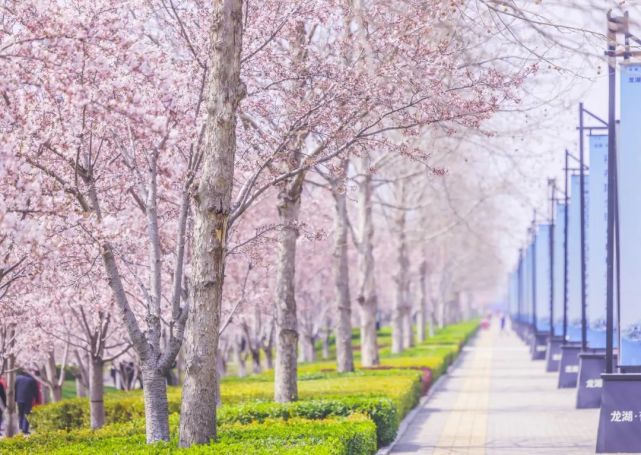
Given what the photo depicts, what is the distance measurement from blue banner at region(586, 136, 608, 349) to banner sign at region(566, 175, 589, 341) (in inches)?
120

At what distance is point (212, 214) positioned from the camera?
33.6 feet

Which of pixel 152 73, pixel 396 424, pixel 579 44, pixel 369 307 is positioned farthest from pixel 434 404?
pixel 579 44

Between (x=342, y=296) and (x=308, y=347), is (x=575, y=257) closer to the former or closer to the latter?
(x=342, y=296)

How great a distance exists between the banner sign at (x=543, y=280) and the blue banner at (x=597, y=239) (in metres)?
17.9

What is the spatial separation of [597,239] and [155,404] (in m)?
10.4

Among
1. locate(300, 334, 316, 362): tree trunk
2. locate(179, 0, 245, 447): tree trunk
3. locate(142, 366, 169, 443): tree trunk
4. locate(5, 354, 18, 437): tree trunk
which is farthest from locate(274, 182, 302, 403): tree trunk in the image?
locate(300, 334, 316, 362): tree trunk

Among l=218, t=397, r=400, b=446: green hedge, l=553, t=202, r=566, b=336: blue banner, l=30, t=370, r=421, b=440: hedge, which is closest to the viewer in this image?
l=218, t=397, r=400, b=446: green hedge

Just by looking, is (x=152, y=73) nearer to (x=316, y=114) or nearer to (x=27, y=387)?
(x=316, y=114)

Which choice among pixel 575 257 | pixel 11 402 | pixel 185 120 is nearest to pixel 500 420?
pixel 575 257

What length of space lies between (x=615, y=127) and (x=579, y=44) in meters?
7.94

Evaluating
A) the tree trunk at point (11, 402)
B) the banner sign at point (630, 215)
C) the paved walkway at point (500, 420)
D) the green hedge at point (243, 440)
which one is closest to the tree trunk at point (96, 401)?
the tree trunk at point (11, 402)

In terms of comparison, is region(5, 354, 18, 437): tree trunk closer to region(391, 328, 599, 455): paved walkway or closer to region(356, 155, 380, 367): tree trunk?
region(391, 328, 599, 455): paved walkway

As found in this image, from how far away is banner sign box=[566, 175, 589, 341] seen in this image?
24.5 m

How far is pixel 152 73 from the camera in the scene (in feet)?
35.8
